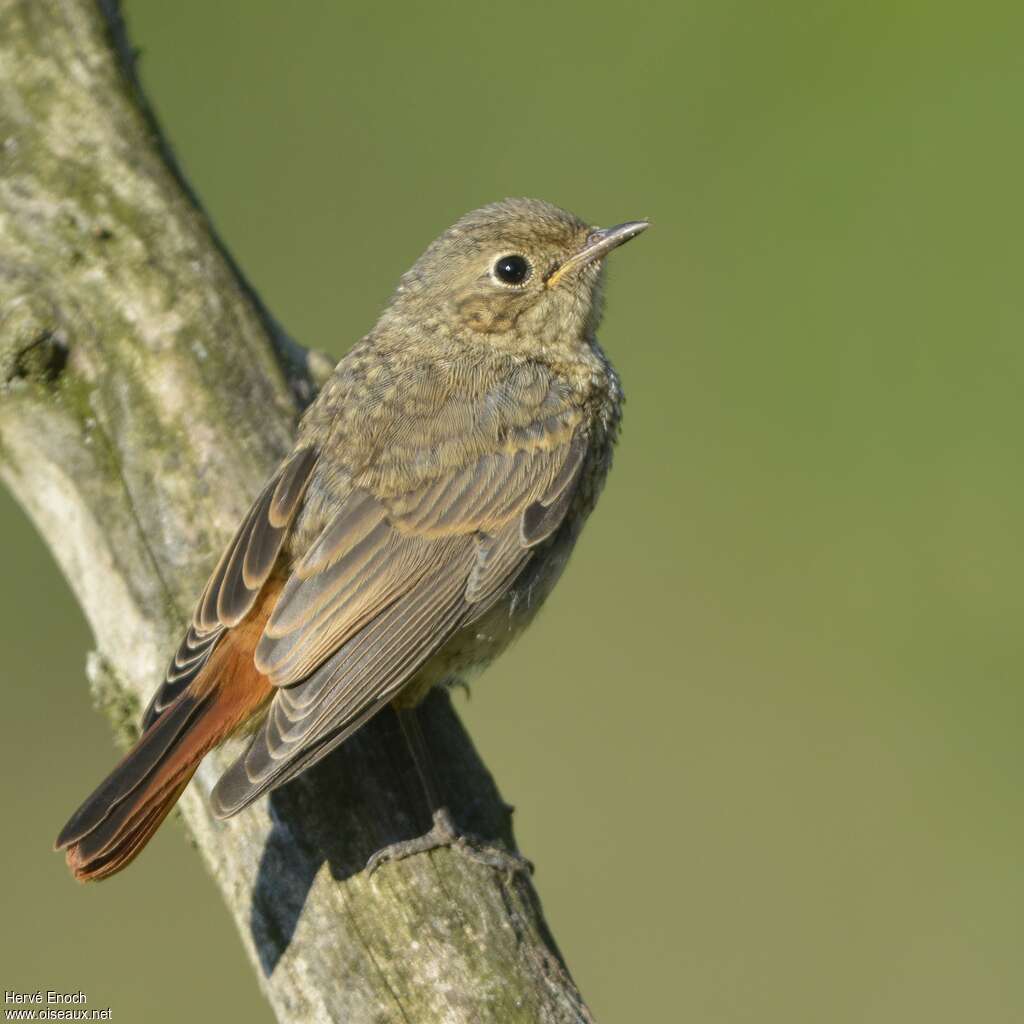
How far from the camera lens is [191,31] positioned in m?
9.44

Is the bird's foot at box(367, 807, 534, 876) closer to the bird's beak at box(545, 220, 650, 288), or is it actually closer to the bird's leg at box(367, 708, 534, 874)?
the bird's leg at box(367, 708, 534, 874)

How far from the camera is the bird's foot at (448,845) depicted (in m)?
3.67

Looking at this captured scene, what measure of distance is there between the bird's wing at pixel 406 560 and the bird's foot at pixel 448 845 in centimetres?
29

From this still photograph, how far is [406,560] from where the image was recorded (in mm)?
4059

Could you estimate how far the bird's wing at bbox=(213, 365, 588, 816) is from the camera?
3699 millimetres

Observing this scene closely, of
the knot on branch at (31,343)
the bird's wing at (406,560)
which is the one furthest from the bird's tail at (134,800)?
the knot on branch at (31,343)

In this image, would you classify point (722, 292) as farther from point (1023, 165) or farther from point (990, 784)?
point (990, 784)

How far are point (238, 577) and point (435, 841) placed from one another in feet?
2.70

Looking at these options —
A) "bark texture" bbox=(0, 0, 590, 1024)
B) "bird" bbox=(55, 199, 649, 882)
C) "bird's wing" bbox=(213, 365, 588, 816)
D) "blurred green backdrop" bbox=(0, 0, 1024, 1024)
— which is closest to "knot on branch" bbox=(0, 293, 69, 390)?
"bark texture" bbox=(0, 0, 590, 1024)

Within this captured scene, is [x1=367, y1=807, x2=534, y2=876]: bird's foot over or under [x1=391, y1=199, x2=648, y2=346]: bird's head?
under

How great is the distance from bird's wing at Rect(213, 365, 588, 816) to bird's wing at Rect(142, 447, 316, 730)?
9cm

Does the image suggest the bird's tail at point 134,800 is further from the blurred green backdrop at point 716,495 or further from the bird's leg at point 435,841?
the blurred green backdrop at point 716,495

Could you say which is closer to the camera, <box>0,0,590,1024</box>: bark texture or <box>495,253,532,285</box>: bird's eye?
<box>0,0,590,1024</box>: bark texture

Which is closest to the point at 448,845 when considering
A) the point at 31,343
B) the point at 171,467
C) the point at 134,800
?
the point at 134,800
